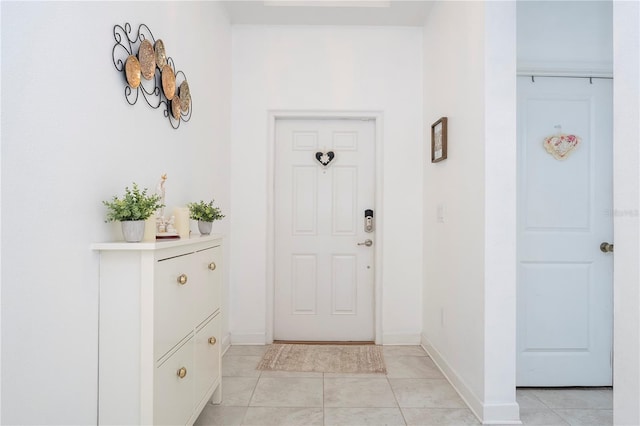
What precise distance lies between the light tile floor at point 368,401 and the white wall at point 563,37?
2158mm

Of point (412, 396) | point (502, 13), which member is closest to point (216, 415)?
point (412, 396)

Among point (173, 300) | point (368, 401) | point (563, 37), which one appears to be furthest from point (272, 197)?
point (563, 37)

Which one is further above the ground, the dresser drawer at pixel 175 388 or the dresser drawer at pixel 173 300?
the dresser drawer at pixel 173 300

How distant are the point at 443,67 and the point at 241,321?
2.72 metres

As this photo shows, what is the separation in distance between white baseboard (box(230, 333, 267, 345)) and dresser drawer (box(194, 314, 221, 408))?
120 centimetres

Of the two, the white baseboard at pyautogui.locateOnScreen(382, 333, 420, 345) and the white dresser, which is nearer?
the white dresser

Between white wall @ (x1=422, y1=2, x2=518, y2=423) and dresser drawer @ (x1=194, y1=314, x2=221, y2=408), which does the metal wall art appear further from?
white wall @ (x1=422, y1=2, x2=518, y2=423)

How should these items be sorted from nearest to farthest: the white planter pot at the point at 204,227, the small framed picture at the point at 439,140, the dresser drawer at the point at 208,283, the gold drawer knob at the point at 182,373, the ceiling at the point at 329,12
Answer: the gold drawer knob at the point at 182,373
the dresser drawer at the point at 208,283
the white planter pot at the point at 204,227
the small framed picture at the point at 439,140
the ceiling at the point at 329,12

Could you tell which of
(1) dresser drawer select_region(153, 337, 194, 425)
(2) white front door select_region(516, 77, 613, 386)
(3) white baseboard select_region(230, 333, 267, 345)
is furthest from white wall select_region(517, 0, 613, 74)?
(3) white baseboard select_region(230, 333, 267, 345)

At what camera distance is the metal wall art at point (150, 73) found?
1.59 m

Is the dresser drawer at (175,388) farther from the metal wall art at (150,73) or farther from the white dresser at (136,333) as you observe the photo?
the metal wall art at (150,73)

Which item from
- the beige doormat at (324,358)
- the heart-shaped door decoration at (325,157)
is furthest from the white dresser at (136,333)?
the heart-shaped door decoration at (325,157)

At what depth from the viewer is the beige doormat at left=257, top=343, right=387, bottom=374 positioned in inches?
109

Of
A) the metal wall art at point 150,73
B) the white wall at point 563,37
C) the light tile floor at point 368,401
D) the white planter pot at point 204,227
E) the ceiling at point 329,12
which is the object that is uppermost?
the ceiling at point 329,12
